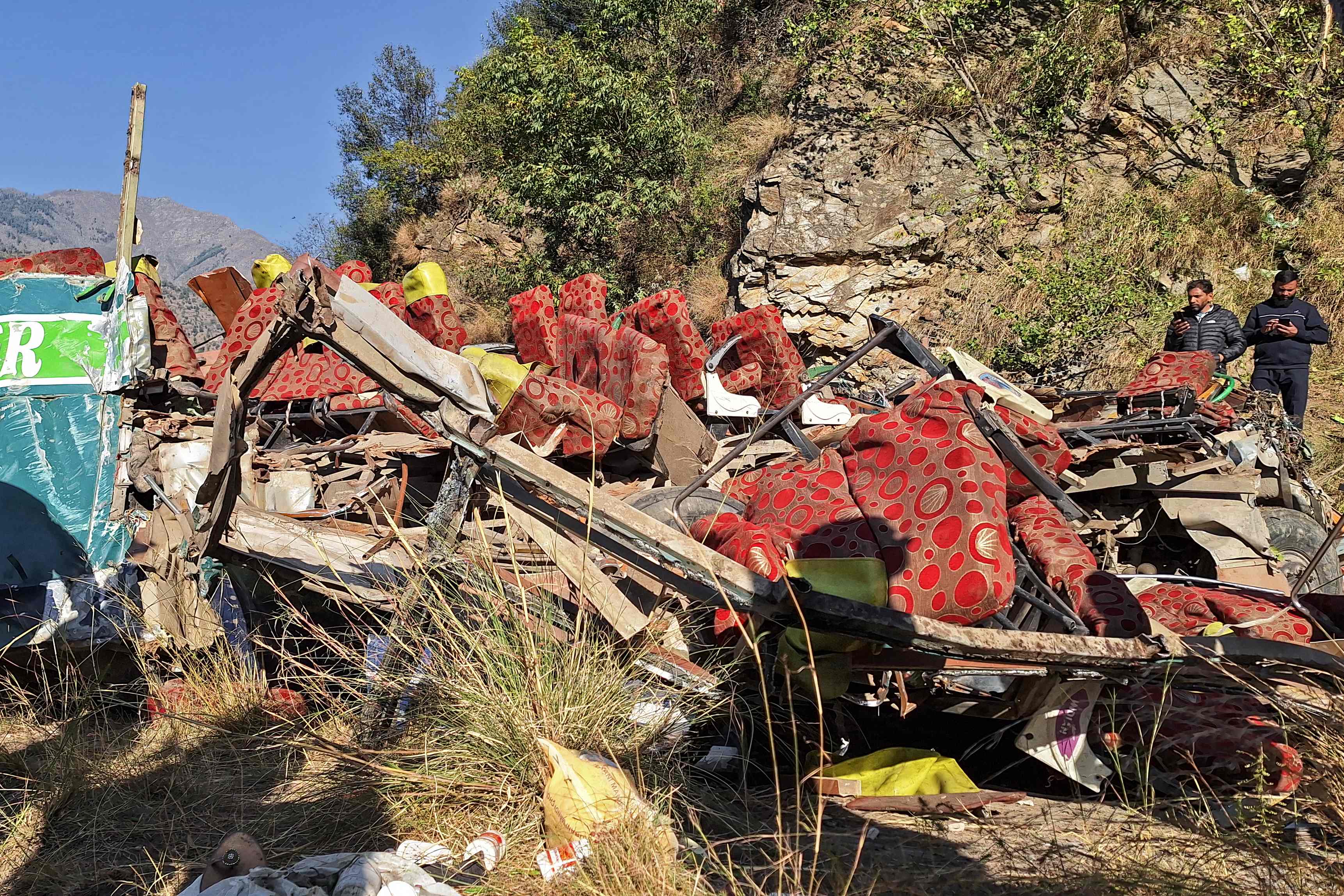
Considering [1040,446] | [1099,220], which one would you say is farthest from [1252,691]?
[1099,220]

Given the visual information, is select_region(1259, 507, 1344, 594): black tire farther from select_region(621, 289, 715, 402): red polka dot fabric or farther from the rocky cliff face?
the rocky cliff face

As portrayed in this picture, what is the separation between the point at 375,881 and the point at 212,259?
283 ft

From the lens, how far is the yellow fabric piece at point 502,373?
5496mm

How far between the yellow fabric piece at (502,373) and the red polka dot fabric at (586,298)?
1216 mm

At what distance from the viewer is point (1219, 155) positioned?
39.0ft

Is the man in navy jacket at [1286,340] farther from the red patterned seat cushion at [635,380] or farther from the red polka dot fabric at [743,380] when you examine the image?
Answer: the red patterned seat cushion at [635,380]

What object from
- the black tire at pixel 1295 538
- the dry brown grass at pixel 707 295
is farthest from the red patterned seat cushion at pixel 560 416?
the dry brown grass at pixel 707 295

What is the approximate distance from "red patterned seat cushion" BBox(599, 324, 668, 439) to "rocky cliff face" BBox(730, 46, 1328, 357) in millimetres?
6654

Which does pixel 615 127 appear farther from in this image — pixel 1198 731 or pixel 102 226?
pixel 102 226

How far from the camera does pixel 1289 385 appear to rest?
7703 mm

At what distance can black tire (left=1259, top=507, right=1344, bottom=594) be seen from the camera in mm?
5211

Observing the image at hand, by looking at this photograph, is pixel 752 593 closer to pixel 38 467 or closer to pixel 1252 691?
pixel 1252 691

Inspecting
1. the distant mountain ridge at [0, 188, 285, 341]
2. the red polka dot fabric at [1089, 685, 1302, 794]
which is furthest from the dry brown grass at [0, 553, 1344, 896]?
the distant mountain ridge at [0, 188, 285, 341]

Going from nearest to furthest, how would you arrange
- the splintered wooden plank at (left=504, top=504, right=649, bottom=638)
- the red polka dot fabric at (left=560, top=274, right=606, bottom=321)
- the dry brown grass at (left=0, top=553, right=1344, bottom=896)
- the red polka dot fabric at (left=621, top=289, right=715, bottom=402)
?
the dry brown grass at (left=0, top=553, right=1344, bottom=896) → the splintered wooden plank at (left=504, top=504, right=649, bottom=638) → the red polka dot fabric at (left=621, top=289, right=715, bottom=402) → the red polka dot fabric at (left=560, top=274, right=606, bottom=321)
